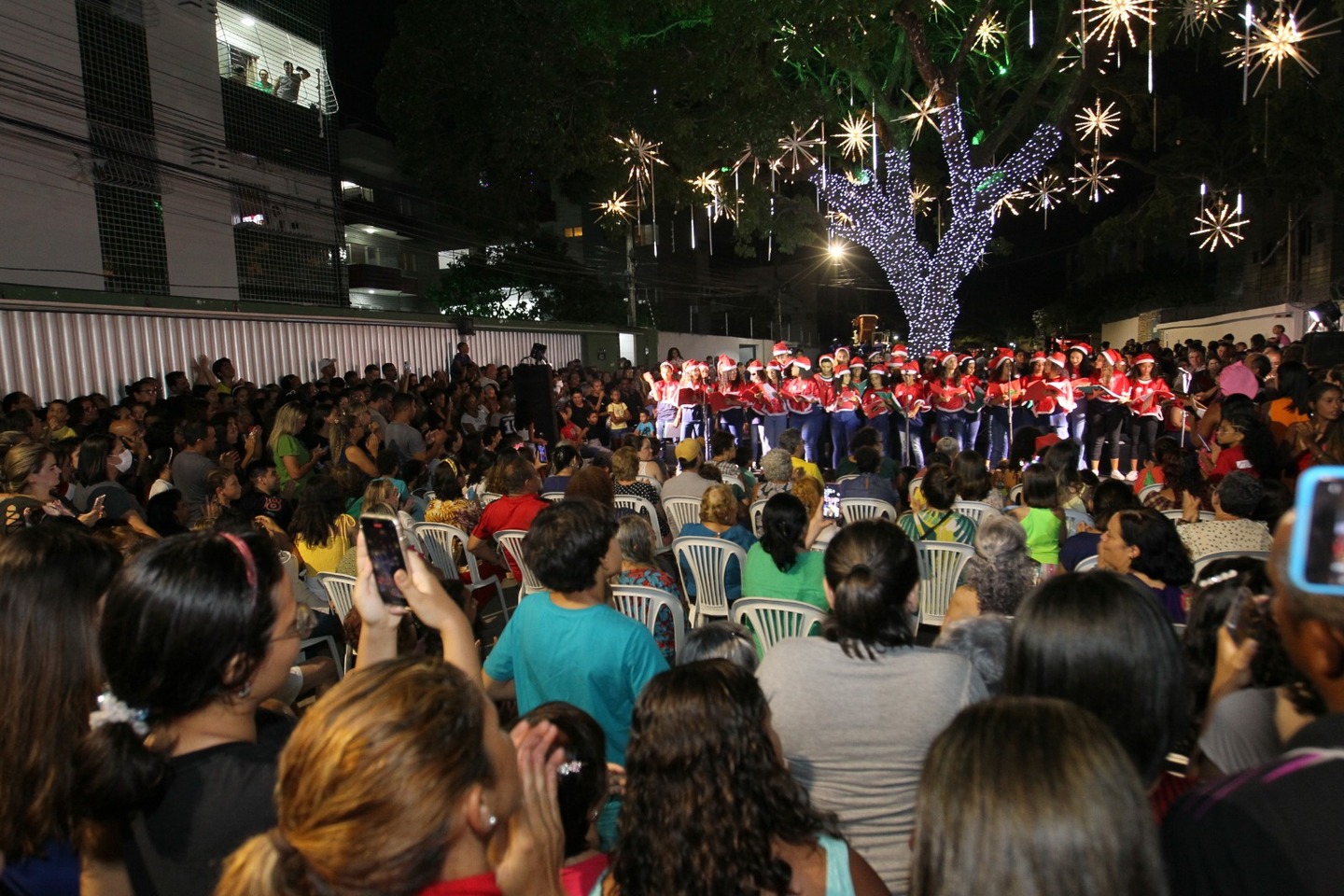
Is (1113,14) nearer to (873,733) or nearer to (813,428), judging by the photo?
(813,428)

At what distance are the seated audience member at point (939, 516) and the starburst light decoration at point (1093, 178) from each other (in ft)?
48.1

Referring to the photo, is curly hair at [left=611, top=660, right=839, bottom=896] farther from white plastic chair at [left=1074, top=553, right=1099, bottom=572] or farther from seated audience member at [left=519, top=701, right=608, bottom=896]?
white plastic chair at [left=1074, top=553, right=1099, bottom=572]

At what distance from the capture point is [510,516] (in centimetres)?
547

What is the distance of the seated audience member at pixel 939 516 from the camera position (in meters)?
5.26

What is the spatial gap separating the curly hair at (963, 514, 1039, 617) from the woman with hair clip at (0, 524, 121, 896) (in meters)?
2.98

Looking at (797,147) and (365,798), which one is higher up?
(797,147)

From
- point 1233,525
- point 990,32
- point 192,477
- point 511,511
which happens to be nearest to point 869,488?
point 1233,525

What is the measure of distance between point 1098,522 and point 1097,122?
16.3m

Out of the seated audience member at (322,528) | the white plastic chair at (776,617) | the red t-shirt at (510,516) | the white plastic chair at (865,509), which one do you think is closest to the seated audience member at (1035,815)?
the white plastic chair at (776,617)

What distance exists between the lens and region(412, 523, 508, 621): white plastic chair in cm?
589

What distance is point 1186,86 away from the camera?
2511cm

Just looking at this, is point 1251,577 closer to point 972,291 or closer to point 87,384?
point 87,384

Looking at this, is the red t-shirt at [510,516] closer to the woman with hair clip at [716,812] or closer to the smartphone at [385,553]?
the smartphone at [385,553]

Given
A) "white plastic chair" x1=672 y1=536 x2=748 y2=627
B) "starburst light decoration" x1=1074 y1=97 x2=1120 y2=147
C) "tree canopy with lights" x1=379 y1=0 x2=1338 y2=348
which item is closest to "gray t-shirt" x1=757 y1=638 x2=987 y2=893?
"white plastic chair" x1=672 y1=536 x2=748 y2=627
